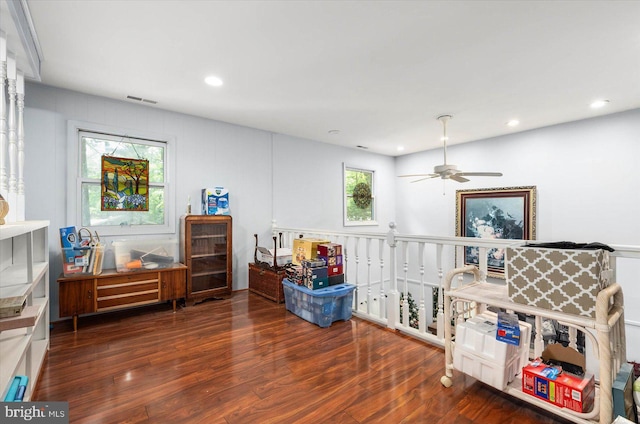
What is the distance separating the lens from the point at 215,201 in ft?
13.1

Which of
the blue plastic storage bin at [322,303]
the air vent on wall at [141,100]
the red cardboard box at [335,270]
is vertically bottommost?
the blue plastic storage bin at [322,303]

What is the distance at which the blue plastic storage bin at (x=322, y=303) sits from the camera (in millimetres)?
2943

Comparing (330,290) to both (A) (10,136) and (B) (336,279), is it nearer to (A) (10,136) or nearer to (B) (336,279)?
(B) (336,279)

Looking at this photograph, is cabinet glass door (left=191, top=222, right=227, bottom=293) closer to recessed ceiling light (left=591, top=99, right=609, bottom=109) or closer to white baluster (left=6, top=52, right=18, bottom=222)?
white baluster (left=6, top=52, right=18, bottom=222)

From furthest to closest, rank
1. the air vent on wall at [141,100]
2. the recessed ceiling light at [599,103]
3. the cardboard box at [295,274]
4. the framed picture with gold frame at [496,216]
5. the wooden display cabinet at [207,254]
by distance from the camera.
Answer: the framed picture with gold frame at [496,216], the wooden display cabinet at [207,254], the recessed ceiling light at [599,103], the air vent on wall at [141,100], the cardboard box at [295,274]

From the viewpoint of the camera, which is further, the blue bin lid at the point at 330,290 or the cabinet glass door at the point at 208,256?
the cabinet glass door at the point at 208,256

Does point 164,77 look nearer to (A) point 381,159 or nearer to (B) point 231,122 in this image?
(B) point 231,122

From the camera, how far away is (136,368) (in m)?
2.17

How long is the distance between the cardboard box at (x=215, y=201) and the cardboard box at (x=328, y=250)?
62.4 inches

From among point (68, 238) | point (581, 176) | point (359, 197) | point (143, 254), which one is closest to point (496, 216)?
point (581, 176)

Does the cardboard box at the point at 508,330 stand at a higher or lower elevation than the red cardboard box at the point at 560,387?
higher

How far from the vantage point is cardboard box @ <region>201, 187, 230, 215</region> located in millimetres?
3934

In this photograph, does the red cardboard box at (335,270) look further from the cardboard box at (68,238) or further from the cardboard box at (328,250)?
the cardboard box at (68,238)

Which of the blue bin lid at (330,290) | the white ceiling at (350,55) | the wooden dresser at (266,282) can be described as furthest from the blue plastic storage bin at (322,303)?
the white ceiling at (350,55)
